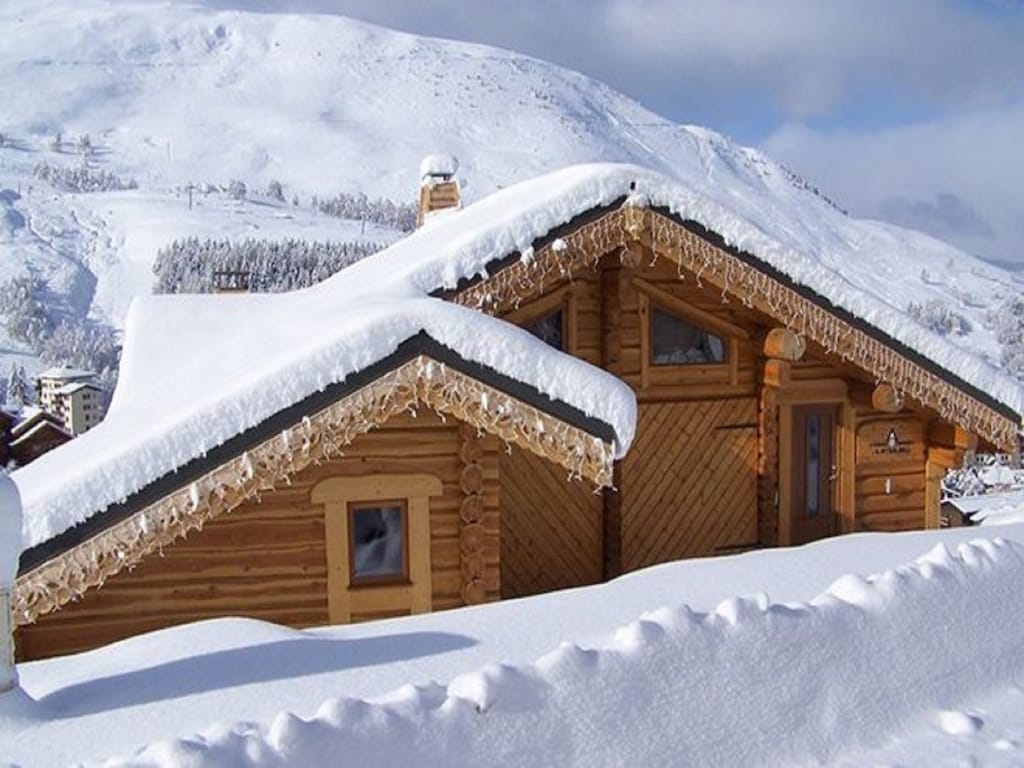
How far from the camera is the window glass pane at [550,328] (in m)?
8.84

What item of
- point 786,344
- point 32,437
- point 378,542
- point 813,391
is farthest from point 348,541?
point 32,437

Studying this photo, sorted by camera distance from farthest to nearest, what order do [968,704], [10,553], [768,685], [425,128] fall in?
[425,128] → [968,704] → [768,685] → [10,553]

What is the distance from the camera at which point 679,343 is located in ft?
30.3

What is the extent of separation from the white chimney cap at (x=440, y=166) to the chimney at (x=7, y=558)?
12.2 metres

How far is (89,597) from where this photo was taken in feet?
20.7

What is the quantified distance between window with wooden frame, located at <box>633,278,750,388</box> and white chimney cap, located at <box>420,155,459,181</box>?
6681mm

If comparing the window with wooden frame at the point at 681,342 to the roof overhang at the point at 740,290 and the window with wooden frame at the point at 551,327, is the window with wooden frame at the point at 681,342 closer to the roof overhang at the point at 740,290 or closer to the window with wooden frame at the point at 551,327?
the roof overhang at the point at 740,290

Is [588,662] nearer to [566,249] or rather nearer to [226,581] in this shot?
[226,581]

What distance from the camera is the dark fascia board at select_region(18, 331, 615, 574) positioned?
17.7ft

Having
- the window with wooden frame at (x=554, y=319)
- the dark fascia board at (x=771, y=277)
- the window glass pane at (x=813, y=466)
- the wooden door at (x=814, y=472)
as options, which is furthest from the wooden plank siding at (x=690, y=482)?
the dark fascia board at (x=771, y=277)

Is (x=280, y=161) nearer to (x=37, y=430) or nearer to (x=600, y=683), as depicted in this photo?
(x=37, y=430)

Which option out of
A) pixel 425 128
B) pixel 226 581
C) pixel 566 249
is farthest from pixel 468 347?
pixel 425 128

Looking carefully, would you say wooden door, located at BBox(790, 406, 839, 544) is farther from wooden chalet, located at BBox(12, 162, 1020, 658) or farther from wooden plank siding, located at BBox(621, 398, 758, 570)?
wooden plank siding, located at BBox(621, 398, 758, 570)

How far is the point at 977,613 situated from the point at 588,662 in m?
2.04
